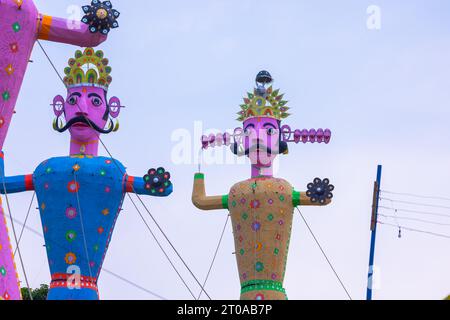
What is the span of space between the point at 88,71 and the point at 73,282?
3.03 metres

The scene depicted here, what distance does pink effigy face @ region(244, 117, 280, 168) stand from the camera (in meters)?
14.0

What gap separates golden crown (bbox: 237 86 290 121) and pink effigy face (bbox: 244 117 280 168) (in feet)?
0.43

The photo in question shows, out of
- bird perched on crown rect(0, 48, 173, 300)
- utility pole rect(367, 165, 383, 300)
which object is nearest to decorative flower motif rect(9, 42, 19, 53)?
bird perched on crown rect(0, 48, 173, 300)

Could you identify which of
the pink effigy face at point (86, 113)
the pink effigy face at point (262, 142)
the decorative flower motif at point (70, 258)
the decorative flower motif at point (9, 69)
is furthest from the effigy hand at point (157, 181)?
the decorative flower motif at point (9, 69)

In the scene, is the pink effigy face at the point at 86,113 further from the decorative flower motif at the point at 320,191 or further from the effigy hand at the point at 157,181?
the decorative flower motif at the point at 320,191

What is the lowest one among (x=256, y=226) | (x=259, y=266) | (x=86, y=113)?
(x=259, y=266)

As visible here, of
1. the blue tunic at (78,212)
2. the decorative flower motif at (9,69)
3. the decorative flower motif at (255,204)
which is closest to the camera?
the decorative flower motif at (9,69)

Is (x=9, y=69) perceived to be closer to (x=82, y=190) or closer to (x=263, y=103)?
(x=82, y=190)

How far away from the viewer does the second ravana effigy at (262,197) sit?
13.5 meters

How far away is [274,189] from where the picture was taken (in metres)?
13.8

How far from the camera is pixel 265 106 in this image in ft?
46.9

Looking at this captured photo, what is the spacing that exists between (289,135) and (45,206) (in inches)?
159

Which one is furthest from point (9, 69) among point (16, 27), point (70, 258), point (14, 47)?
point (70, 258)
